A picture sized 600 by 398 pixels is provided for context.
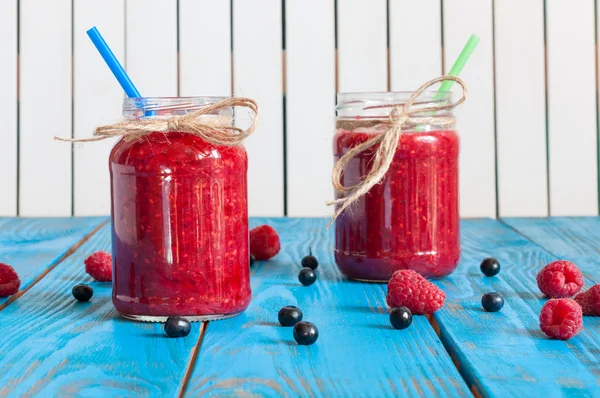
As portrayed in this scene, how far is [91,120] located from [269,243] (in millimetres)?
1166

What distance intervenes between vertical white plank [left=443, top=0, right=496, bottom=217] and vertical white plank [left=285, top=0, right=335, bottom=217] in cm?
34

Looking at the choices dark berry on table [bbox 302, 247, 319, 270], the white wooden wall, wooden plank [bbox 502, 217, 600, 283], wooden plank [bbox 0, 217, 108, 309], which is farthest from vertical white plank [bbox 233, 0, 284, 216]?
dark berry on table [bbox 302, 247, 319, 270]

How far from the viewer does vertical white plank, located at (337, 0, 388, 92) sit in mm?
2457

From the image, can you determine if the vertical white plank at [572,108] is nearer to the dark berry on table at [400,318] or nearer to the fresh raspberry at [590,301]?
the fresh raspberry at [590,301]

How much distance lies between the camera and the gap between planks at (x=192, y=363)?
0.81 meters

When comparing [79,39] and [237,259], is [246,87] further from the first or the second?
[237,259]

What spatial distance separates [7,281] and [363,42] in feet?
4.88

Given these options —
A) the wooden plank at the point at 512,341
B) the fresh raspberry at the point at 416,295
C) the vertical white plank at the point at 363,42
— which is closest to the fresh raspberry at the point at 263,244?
the wooden plank at the point at 512,341

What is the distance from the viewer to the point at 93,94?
2510 millimetres

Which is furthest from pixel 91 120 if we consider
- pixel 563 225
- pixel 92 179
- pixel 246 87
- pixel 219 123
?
pixel 219 123

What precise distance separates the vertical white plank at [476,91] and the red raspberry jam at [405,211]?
1188 millimetres

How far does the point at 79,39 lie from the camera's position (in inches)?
98.9

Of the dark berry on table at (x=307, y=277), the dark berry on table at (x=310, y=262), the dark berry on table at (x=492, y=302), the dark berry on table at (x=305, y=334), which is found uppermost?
the dark berry on table at (x=310, y=262)

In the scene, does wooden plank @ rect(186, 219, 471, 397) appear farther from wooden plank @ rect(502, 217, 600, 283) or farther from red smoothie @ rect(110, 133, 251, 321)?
wooden plank @ rect(502, 217, 600, 283)
